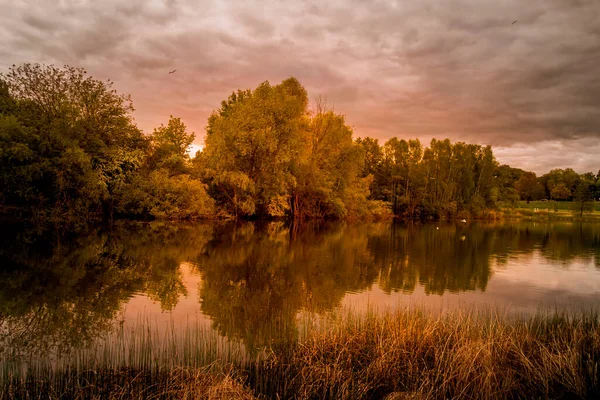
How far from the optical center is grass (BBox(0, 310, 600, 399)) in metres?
6.14

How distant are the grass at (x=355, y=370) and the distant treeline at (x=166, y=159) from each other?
32.5 metres

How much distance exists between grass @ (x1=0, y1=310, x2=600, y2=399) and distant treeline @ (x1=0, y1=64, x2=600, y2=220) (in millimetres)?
32534

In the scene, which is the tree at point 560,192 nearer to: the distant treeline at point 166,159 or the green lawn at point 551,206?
the green lawn at point 551,206

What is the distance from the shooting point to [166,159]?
46.8 m

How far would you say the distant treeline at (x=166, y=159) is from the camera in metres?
35.8

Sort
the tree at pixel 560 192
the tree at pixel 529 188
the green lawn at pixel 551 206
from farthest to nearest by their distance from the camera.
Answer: the tree at pixel 529 188 → the tree at pixel 560 192 → the green lawn at pixel 551 206

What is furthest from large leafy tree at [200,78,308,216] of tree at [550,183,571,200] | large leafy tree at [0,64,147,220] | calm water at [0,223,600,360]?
tree at [550,183,571,200]

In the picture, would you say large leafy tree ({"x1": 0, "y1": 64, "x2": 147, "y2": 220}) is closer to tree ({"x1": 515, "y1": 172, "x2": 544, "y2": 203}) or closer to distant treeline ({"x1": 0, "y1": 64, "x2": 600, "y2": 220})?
distant treeline ({"x1": 0, "y1": 64, "x2": 600, "y2": 220})

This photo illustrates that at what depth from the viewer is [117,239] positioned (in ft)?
91.9

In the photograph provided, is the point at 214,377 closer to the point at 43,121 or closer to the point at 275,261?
the point at 275,261

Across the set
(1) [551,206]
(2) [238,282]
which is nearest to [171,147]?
(2) [238,282]

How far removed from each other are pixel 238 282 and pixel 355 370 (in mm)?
9811

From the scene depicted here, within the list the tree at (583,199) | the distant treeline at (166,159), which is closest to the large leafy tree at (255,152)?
the distant treeline at (166,159)

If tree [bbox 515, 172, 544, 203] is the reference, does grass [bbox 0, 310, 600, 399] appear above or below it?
below
